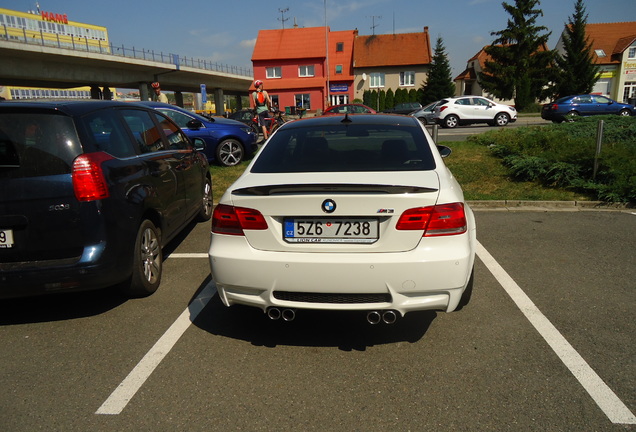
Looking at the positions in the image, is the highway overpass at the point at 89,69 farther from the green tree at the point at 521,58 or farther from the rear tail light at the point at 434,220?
the green tree at the point at 521,58

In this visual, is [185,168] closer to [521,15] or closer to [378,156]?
[378,156]

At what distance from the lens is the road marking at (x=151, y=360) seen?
8.98 feet

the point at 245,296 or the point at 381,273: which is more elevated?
the point at 381,273

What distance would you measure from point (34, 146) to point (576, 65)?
168 feet

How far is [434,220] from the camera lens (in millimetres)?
2906

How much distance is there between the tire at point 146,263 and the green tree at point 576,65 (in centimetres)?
4919

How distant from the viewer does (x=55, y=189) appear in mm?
3451

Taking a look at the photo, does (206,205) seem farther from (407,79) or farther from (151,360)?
(407,79)

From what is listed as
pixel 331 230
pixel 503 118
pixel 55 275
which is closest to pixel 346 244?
pixel 331 230

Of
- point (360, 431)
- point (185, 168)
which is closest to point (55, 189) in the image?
point (185, 168)

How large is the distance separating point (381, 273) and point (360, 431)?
89cm

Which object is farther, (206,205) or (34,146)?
(206,205)

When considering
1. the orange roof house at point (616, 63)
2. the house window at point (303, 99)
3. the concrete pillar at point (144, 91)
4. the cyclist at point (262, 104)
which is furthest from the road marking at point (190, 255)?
the orange roof house at point (616, 63)

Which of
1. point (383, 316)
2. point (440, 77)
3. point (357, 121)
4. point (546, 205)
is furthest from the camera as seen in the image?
point (440, 77)
